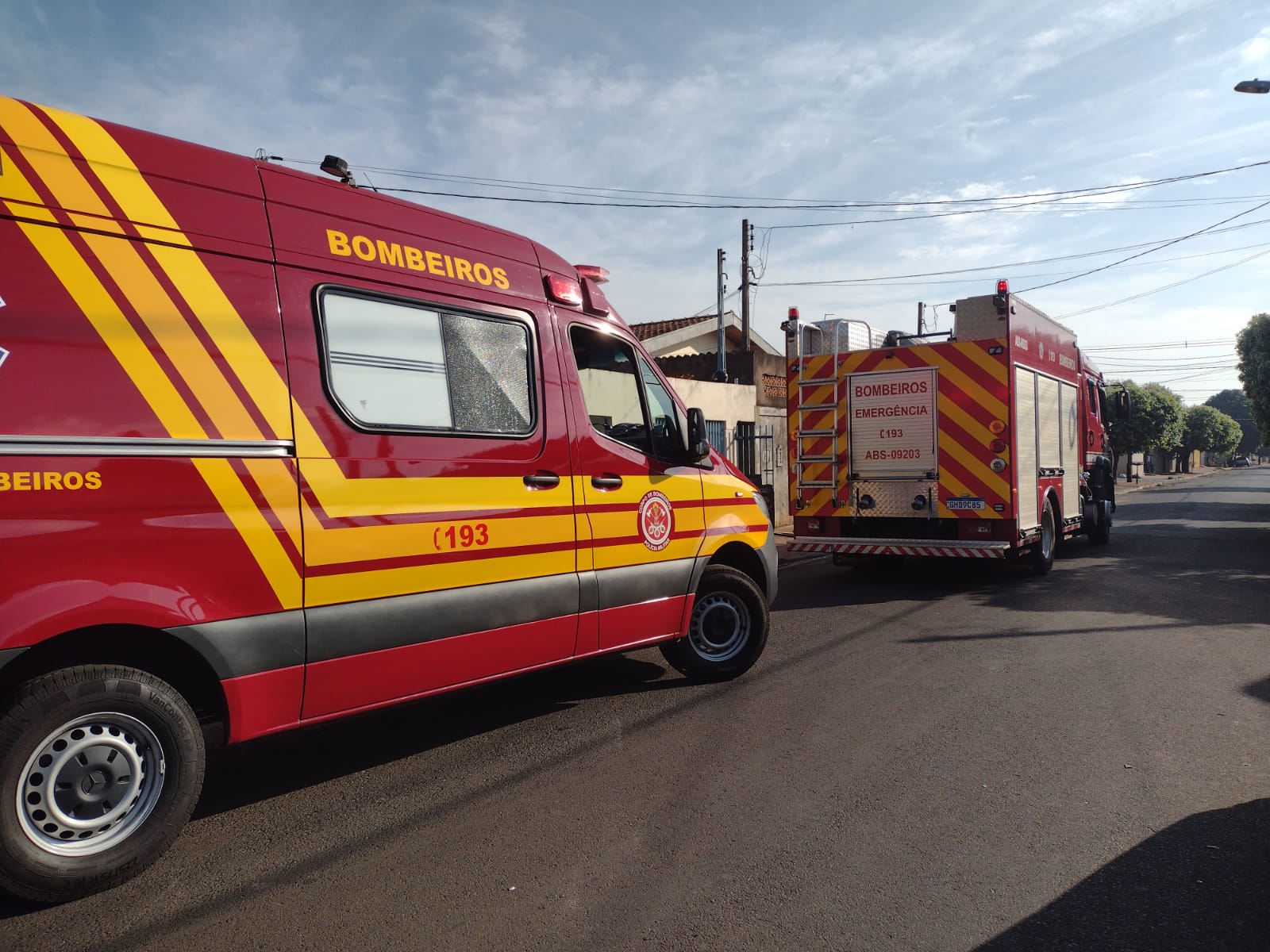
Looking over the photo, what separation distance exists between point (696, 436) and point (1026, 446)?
5748 mm

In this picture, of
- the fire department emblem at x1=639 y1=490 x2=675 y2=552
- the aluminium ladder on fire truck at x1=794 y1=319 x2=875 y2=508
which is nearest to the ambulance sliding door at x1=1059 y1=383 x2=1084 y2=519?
the aluminium ladder on fire truck at x1=794 y1=319 x2=875 y2=508

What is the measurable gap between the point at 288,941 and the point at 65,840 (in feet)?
2.95

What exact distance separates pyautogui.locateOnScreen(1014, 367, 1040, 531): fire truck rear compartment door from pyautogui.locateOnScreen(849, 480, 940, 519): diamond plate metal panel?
0.85 m

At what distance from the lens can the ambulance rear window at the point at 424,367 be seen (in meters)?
3.53

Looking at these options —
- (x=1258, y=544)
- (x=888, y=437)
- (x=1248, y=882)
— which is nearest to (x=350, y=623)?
(x=1248, y=882)

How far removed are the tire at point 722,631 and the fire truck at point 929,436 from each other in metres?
4.01

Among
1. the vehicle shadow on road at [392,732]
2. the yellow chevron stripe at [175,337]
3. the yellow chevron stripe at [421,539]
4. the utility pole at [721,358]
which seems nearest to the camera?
the yellow chevron stripe at [175,337]

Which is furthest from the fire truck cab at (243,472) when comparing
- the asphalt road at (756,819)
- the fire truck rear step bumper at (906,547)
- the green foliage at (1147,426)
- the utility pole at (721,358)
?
the green foliage at (1147,426)

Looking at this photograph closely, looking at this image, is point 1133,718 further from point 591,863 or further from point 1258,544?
point 1258,544

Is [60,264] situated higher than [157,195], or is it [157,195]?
[157,195]

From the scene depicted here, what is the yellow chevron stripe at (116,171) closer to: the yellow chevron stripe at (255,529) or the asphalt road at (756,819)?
the yellow chevron stripe at (255,529)

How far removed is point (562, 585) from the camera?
169 inches

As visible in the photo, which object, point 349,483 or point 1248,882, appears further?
point 349,483

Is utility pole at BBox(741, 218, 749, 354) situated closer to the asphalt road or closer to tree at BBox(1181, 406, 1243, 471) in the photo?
the asphalt road
